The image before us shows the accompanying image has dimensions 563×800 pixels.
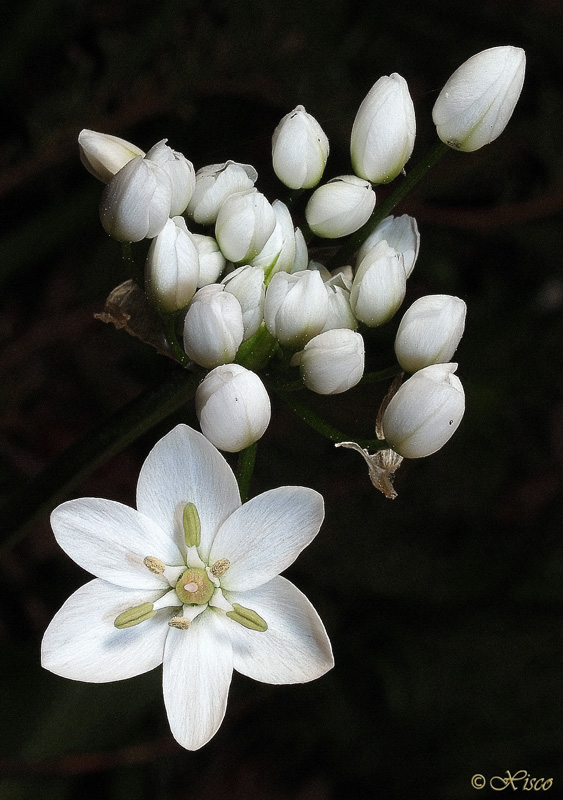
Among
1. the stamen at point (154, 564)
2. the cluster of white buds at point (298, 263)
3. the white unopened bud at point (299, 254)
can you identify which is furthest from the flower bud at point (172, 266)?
the stamen at point (154, 564)

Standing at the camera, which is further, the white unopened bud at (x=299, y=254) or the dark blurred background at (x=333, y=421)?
the dark blurred background at (x=333, y=421)

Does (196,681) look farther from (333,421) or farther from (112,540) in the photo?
(333,421)

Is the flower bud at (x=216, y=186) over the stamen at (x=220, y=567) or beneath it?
over

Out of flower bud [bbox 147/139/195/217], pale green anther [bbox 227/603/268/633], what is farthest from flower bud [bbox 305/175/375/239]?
pale green anther [bbox 227/603/268/633]

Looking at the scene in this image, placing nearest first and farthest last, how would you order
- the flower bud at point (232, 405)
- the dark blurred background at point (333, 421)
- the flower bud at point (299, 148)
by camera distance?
the flower bud at point (232, 405)
the flower bud at point (299, 148)
the dark blurred background at point (333, 421)

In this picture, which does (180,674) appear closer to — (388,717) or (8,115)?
(388,717)

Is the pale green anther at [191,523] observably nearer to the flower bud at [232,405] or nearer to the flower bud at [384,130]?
the flower bud at [232,405]

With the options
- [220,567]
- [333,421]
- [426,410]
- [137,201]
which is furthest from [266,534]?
[333,421]
